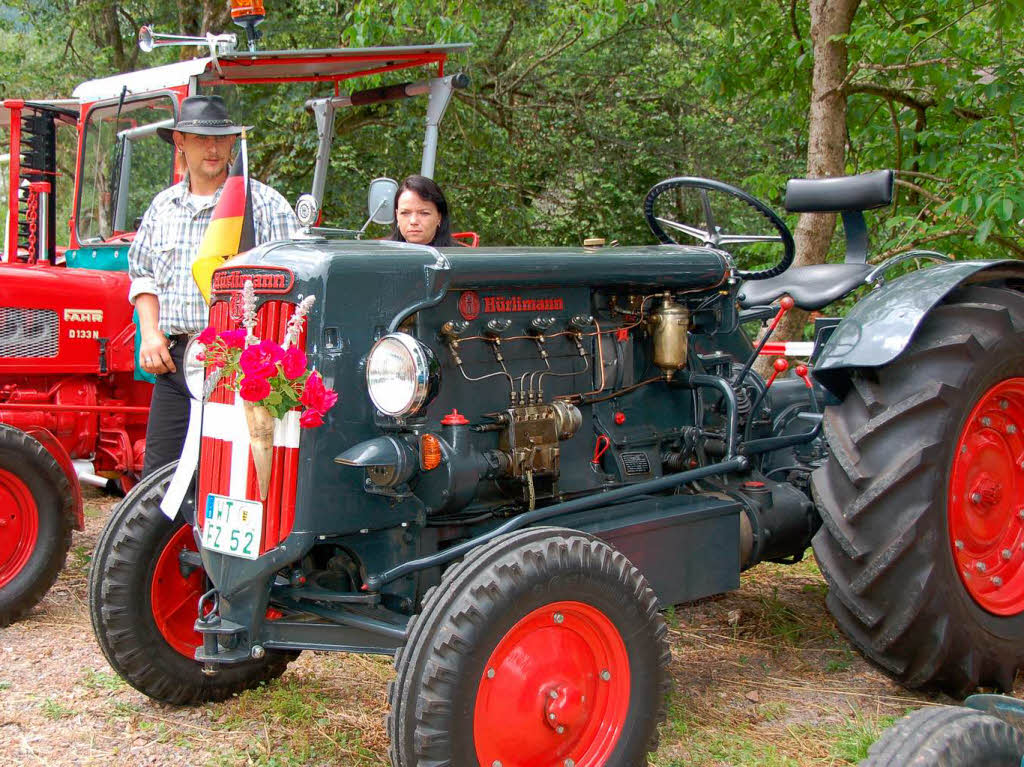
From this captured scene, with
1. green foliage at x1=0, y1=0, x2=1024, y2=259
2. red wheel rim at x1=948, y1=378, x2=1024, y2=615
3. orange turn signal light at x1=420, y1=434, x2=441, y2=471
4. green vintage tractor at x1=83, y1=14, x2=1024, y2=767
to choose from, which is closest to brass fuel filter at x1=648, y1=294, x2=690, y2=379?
green vintage tractor at x1=83, y1=14, x2=1024, y2=767

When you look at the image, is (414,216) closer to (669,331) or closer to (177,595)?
(669,331)

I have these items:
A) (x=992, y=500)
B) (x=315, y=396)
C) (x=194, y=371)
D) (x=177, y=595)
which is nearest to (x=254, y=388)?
(x=315, y=396)

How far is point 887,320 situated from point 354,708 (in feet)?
7.06

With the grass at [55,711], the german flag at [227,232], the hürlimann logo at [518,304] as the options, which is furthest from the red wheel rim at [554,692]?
Result: the grass at [55,711]

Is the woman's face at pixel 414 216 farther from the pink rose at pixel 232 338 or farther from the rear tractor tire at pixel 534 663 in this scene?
the rear tractor tire at pixel 534 663

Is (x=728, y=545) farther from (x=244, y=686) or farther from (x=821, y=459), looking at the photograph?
(x=244, y=686)

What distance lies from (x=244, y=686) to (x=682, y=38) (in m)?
9.89

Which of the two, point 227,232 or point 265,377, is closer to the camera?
point 265,377

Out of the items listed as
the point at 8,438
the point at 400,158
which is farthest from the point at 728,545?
the point at 400,158

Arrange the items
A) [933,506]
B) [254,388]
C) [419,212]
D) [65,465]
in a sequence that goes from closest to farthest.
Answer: [254,388] → [933,506] → [419,212] → [65,465]

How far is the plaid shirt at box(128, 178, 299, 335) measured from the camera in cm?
397

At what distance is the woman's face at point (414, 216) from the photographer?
4.35 metres

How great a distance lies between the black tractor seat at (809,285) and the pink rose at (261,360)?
2.12 metres

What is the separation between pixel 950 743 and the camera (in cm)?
158
